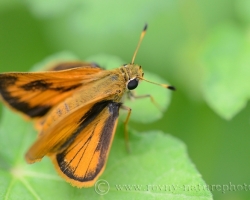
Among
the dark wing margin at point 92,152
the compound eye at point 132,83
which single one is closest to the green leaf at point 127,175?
the dark wing margin at point 92,152

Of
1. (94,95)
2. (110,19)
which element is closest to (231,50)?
(110,19)

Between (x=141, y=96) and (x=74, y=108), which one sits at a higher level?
(x=141, y=96)

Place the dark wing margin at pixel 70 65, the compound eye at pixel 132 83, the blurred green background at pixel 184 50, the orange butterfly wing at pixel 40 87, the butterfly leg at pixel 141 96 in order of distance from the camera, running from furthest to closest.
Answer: the blurred green background at pixel 184 50, the dark wing margin at pixel 70 65, the butterfly leg at pixel 141 96, the orange butterfly wing at pixel 40 87, the compound eye at pixel 132 83

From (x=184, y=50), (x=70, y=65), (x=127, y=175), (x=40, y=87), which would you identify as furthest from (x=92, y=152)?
(x=184, y=50)

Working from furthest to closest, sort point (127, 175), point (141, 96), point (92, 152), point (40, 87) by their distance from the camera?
point (141, 96)
point (40, 87)
point (127, 175)
point (92, 152)

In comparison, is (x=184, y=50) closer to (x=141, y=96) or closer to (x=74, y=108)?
(x=141, y=96)

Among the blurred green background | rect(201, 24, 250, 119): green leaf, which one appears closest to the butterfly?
rect(201, 24, 250, 119): green leaf

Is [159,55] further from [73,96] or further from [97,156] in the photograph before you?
[97,156]

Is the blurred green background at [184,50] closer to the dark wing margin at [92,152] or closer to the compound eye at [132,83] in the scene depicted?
the compound eye at [132,83]
